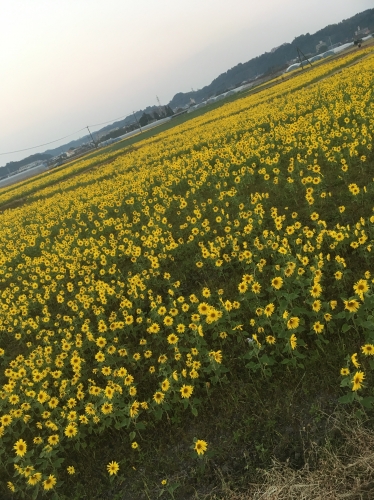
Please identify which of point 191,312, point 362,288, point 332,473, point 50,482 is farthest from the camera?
point 191,312

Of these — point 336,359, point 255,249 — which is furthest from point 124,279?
point 336,359

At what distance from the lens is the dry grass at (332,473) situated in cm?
371

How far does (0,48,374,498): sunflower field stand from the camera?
556cm

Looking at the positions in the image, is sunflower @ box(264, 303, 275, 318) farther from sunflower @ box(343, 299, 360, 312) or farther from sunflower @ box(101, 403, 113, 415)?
sunflower @ box(101, 403, 113, 415)

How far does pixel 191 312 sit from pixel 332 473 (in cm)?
405

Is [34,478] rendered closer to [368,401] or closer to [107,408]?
[107,408]

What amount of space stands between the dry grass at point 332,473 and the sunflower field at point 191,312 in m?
0.41

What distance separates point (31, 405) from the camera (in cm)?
660

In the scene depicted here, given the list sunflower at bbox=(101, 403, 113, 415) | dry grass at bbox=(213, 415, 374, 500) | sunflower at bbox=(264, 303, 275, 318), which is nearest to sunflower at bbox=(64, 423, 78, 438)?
sunflower at bbox=(101, 403, 113, 415)

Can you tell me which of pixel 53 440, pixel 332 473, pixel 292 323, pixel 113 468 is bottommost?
pixel 332 473

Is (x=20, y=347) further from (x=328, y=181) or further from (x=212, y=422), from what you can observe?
(x=328, y=181)

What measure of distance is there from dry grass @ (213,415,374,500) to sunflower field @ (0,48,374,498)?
41 centimetres

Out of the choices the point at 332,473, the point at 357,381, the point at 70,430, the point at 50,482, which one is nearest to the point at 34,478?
the point at 50,482

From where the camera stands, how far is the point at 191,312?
7.52 metres
